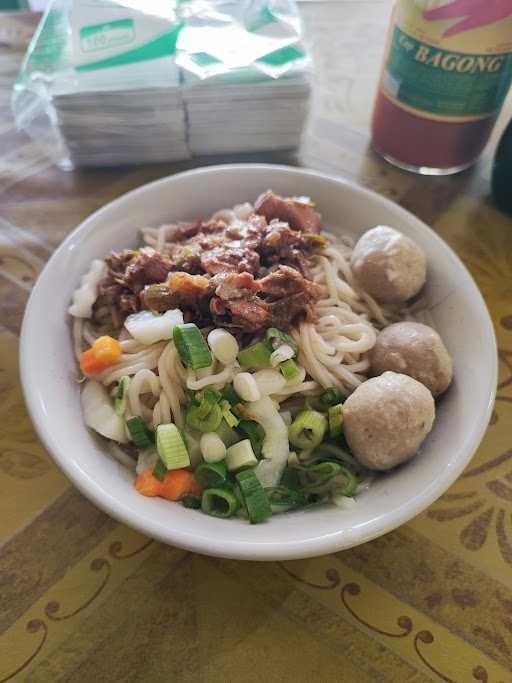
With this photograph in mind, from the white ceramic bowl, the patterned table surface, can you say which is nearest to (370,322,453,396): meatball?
the white ceramic bowl

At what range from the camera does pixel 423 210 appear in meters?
2.49

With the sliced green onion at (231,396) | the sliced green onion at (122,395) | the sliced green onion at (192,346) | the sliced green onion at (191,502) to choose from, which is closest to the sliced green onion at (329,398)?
the sliced green onion at (231,396)

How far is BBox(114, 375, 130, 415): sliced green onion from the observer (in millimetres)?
1655

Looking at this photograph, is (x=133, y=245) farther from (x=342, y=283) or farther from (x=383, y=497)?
(x=383, y=497)

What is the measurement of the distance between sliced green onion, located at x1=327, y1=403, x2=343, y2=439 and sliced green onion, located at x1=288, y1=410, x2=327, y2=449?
23mm

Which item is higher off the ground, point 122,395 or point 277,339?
point 277,339

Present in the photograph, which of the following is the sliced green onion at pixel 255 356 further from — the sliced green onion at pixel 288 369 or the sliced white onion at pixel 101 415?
the sliced white onion at pixel 101 415

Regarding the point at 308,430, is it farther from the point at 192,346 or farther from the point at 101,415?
the point at 101,415

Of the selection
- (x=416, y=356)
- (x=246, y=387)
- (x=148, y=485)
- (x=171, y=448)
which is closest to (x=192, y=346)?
(x=246, y=387)

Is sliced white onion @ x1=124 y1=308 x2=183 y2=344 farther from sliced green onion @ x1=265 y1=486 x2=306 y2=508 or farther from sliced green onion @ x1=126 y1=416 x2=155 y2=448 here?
sliced green onion @ x1=265 y1=486 x2=306 y2=508

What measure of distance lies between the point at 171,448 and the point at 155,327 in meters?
0.39

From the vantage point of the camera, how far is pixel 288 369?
5.47 feet

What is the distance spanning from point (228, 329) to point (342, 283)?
513 mm

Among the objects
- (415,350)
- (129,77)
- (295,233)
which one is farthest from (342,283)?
(129,77)
